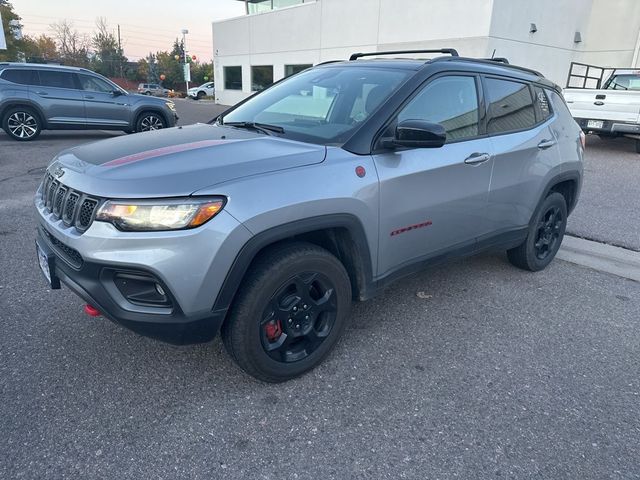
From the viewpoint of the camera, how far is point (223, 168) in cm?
229

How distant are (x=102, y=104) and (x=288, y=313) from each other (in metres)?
11.2

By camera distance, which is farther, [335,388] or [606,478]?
[335,388]

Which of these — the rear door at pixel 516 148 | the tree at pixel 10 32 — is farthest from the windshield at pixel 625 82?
the tree at pixel 10 32

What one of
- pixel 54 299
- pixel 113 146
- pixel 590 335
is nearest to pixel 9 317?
pixel 54 299

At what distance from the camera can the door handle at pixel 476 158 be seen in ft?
10.6

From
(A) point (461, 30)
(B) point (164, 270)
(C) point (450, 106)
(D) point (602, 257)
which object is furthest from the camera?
(A) point (461, 30)

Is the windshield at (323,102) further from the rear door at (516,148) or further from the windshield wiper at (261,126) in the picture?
the rear door at (516,148)

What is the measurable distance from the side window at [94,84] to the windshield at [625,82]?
1264 centimetres

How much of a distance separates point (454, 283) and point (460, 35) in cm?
1499

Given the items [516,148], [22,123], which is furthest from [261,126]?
[22,123]

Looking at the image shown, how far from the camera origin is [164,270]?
210 centimetres

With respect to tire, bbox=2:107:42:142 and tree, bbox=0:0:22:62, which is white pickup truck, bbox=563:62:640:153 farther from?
tree, bbox=0:0:22:62

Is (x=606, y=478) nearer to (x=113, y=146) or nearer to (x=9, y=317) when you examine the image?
(x=113, y=146)

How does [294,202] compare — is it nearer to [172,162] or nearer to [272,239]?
[272,239]
